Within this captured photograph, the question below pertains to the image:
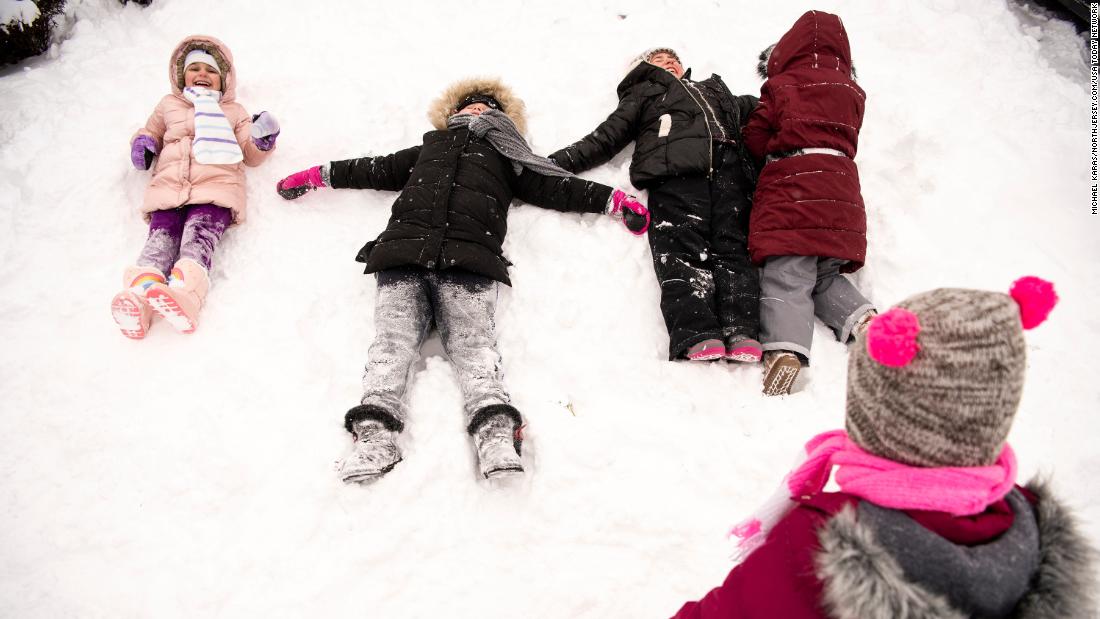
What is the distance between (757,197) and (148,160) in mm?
3446

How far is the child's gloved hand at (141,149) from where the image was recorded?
318 cm

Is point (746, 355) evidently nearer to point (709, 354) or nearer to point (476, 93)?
point (709, 354)

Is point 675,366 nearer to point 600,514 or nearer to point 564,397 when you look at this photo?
point 564,397

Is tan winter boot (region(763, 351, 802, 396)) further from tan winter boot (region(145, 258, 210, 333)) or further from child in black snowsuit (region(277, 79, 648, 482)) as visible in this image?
tan winter boot (region(145, 258, 210, 333))

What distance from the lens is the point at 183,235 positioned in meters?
2.96

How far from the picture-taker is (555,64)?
3.95 m

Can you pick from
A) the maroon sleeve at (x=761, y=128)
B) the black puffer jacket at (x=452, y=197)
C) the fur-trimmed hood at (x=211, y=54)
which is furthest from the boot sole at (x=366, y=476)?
the fur-trimmed hood at (x=211, y=54)

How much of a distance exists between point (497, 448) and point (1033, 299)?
67.2 inches

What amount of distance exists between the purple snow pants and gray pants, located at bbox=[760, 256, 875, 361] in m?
2.87

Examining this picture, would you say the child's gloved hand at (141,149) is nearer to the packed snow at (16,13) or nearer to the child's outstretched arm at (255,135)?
the child's outstretched arm at (255,135)

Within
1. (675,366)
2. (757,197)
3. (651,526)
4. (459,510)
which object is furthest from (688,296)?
(459,510)

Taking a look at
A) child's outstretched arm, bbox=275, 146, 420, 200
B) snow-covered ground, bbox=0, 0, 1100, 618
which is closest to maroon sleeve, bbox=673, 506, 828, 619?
snow-covered ground, bbox=0, 0, 1100, 618

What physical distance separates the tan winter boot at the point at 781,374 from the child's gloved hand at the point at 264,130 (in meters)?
3.06

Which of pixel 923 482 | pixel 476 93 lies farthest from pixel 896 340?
pixel 476 93
